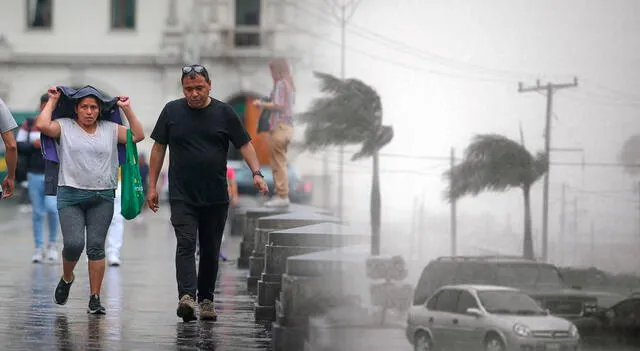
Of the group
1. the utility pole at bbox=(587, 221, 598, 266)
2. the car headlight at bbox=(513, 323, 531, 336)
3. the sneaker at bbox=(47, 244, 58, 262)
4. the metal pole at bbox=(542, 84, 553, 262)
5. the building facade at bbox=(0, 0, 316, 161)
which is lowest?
the sneaker at bbox=(47, 244, 58, 262)

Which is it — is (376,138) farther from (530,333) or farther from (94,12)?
(94,12)

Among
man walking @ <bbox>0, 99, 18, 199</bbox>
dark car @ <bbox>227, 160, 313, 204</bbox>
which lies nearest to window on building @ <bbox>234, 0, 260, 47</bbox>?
dark car @ <bbox>227, 160, 313, 204</bbox>

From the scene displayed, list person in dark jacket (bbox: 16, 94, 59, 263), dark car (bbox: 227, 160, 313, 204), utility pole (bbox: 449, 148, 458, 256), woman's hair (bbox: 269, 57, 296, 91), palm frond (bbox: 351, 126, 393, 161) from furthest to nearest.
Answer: dark car (bbox: 227, 160, 313, 204)
woman's hair (bbox: 269, 57, 296, 91)
person in dark jacket (bbox: 16, 94, 59, 263)
palm frond (bbox: 351, 126, 393, 161)
utility pole (bbox: 449, 148, 458, 256)

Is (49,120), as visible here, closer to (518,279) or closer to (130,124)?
(130,124)

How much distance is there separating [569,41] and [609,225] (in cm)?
60

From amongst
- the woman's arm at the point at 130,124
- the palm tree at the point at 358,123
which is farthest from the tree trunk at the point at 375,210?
the woman's arm at the point at 130,124

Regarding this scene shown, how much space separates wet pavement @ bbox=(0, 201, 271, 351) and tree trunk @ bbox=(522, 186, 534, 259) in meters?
3.89

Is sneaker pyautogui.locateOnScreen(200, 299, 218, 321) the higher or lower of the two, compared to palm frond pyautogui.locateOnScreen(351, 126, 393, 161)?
lower

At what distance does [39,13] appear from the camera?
5638 cm

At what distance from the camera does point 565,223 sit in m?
4.53

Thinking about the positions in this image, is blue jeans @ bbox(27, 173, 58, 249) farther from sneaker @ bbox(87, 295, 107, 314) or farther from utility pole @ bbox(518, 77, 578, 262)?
utility pole @ bbox(518, 77, 578, 262)

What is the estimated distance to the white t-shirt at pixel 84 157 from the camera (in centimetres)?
1005

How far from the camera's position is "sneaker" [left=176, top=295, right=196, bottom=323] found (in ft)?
31.2

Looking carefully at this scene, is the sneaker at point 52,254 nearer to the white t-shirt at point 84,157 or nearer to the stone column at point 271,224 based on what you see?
the stone column at point 271,224
